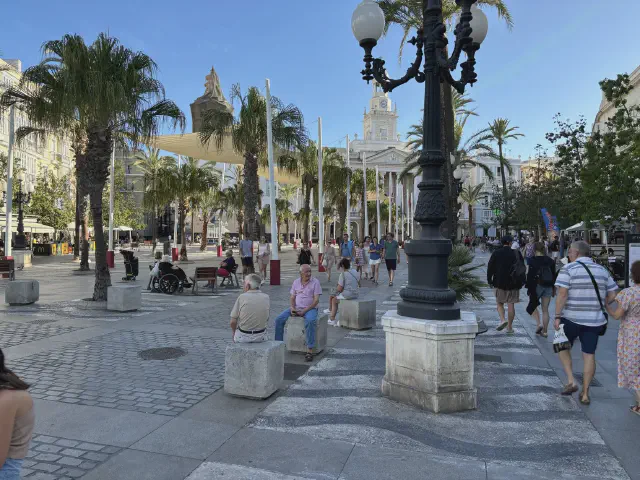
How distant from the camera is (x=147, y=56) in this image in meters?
11.5

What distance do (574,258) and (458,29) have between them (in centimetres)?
306

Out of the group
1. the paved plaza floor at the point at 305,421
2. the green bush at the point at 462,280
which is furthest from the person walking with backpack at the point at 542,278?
the paved plaza floor at the point at 305,421

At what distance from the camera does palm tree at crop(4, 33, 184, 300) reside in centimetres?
1031

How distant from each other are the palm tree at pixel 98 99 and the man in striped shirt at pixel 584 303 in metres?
9.44

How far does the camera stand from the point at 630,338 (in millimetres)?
4609

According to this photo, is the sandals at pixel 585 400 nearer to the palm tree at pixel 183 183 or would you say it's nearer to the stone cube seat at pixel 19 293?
the stone cube seat at pixel 19 293

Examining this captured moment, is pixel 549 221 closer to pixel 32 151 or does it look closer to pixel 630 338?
pixel 630 338

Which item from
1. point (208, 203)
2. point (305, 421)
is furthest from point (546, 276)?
point (208, 203)

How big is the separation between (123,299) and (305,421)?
7.32 metres

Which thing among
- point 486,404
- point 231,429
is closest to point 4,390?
point 231,429

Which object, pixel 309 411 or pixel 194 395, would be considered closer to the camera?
pixel 309 411

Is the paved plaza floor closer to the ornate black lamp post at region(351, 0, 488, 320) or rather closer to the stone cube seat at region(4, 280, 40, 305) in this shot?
the ornate black lamp post at region(351, 0, 488, 320)

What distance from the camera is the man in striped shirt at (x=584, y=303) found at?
4871mm

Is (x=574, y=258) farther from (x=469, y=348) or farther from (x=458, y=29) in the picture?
(x=458, y=29)
